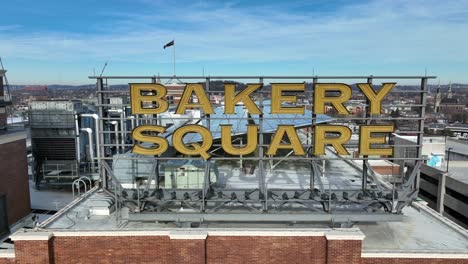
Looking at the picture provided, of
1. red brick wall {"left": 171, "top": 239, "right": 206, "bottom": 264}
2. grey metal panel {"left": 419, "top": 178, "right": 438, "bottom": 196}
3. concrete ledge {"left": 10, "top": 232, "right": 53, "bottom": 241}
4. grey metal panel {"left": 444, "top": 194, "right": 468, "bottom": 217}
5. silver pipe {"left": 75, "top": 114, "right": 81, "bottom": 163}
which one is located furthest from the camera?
grey metal panel {"left": 419, "top": 178, "right": 438, "bottom": 196}

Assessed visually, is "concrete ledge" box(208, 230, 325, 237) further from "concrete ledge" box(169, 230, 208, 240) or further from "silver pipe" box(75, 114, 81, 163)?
"silver pipe" box(75, 114, 81, 163)

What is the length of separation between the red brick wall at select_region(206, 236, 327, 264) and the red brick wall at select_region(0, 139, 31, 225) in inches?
955

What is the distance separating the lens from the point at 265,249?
12781 millimetres

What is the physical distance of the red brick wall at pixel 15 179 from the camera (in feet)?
95.4

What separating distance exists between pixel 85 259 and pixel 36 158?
28.8 meters

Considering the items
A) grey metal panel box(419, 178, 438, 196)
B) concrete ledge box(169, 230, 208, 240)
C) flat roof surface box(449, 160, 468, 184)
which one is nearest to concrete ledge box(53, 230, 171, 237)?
concrete ledge box(169, 230, 208, 240)

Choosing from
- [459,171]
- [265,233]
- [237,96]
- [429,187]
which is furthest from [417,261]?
[459,171]

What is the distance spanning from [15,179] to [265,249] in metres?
26.7

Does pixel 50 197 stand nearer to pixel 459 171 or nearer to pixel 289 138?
pixel 289 138

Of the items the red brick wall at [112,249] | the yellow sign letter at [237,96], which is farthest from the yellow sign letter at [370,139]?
the red brick wall at [112,249]

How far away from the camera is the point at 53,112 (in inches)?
1437

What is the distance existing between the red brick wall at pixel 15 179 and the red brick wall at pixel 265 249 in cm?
2424

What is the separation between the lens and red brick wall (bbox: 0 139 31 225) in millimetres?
29078

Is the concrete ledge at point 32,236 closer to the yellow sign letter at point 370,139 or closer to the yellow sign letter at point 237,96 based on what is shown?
the yellow sign letter at point 237,96
